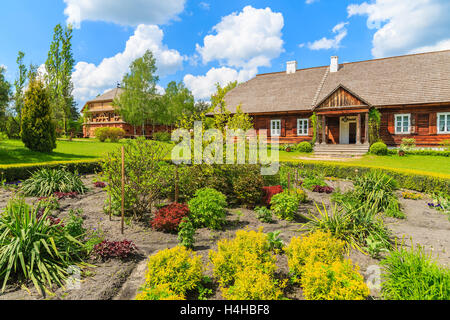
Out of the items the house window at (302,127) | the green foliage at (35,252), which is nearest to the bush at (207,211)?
the green foliage at (35,252)

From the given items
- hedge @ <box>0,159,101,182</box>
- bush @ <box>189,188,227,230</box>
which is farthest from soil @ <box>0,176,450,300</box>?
hedge @ <box>0,159,101,182</box>

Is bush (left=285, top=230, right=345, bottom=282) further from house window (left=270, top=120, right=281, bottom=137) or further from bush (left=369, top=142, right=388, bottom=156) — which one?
house window (left=270, top=120, right=281, bottom=137)

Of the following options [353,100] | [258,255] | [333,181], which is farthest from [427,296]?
[353,100]

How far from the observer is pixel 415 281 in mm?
3133

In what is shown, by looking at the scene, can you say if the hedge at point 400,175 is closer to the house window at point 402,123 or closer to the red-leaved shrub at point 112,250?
the red-leaved shrub at point 112,250

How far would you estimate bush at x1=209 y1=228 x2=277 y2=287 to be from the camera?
11.8ft

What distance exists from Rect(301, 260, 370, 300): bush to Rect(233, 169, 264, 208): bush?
3.86 m

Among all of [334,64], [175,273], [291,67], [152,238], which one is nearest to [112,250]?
[152,238]

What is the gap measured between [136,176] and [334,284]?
4.66 meters

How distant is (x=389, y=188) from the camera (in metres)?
8.01

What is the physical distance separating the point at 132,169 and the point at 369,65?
83.3 feet

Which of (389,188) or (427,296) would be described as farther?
(389,188)

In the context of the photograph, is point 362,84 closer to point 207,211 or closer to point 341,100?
point 341,100
